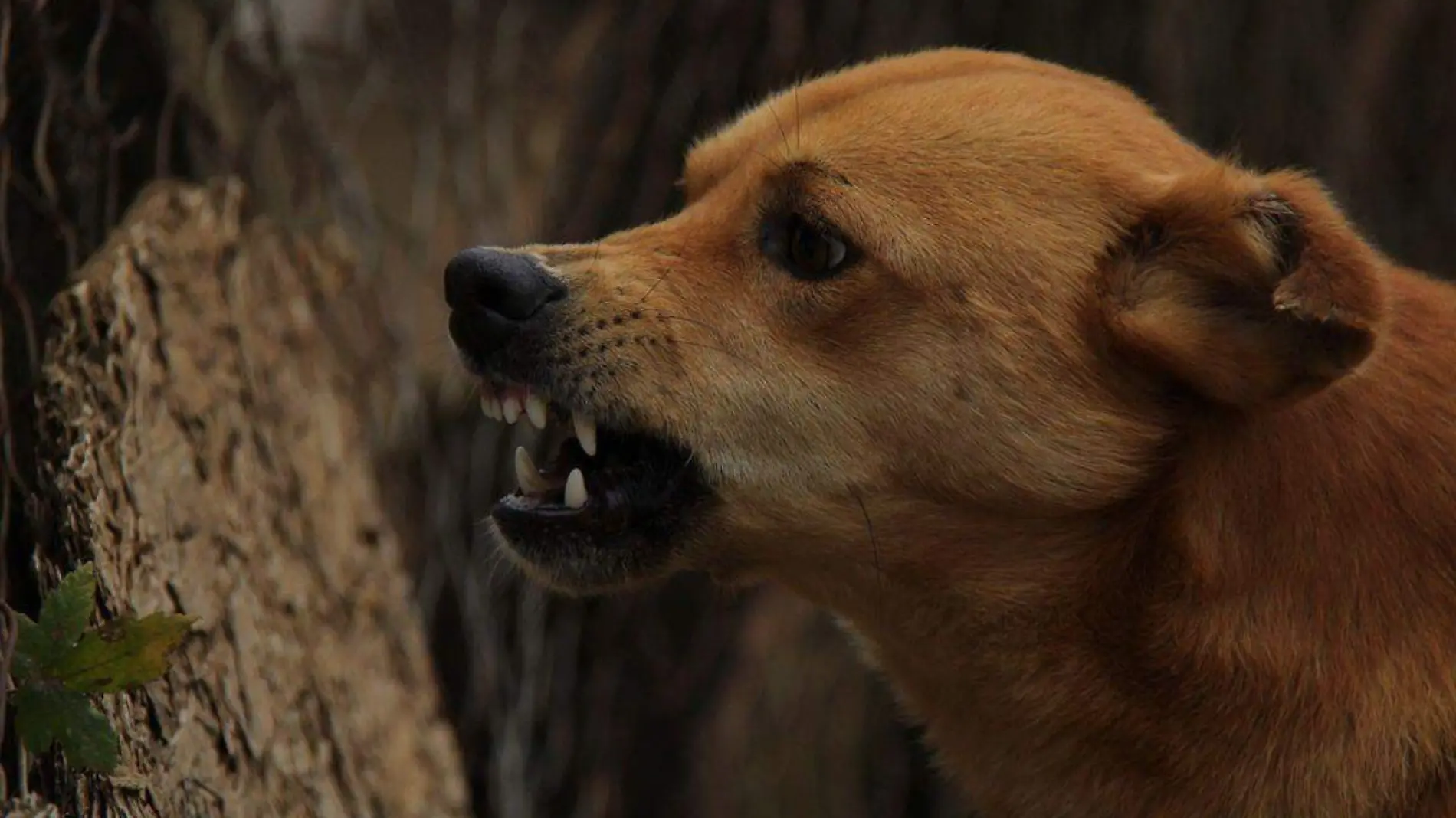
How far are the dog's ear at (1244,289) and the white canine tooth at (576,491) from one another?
0.96 m

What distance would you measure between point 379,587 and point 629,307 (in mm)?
1208

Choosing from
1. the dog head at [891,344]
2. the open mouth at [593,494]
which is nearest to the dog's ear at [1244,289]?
the dog head at [891,344]

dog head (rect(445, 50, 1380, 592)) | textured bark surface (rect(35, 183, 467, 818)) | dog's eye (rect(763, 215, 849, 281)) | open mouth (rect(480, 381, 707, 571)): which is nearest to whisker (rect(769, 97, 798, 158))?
dog head (rect(445, 50, 1380, 592))

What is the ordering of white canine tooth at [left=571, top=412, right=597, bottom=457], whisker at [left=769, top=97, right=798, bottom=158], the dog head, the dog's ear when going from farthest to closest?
whisker at [left=769, top=97, right=798, bottom=158]
white canine tooth at [left=571, top=412, right=597, bottom=457]
the dog head
the dog's ear

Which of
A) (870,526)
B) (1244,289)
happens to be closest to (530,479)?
(870,526)

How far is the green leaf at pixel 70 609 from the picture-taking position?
113 inches

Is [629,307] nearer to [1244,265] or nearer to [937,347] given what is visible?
[937,347]

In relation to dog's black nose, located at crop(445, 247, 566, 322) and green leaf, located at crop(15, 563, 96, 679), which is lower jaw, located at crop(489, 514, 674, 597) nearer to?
dog's black nose, located at crop(445, 247, 566, 322)

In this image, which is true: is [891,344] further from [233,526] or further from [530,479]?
[233,526]

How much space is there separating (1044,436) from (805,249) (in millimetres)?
527

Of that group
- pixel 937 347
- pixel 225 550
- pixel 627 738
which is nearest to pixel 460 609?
pixel 627 738

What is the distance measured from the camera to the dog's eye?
10.2 ft

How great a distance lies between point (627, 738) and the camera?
18.0 feet

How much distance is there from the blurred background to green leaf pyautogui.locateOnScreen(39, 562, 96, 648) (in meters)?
1.61
